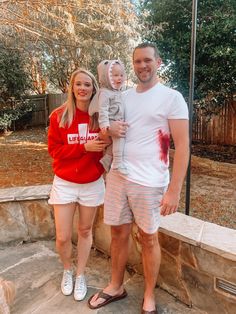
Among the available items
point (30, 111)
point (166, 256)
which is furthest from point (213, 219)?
point (30, 111)

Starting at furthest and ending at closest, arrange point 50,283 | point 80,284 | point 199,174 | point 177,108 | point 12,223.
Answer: point 199,174
point 12,223
point 50,283
point 80,284
point 177,108

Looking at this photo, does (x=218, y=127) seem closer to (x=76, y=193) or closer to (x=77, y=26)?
(x=77, y=26)

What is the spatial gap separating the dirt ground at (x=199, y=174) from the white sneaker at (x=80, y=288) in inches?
83.2

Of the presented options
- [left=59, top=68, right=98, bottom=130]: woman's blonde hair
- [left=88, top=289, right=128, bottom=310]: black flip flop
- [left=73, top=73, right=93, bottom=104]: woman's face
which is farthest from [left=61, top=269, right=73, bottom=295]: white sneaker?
[left=73, top=73, right=93, bottom=104]: woman's face

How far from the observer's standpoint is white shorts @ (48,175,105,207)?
1903 millimetres

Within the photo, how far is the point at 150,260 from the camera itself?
1.72 m

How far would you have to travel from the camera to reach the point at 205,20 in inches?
235

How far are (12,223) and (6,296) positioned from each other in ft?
2.94

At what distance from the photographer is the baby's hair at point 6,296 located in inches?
66.7

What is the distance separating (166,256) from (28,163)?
5020 millimetres

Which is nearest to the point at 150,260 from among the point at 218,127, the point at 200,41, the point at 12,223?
the point at 12,223

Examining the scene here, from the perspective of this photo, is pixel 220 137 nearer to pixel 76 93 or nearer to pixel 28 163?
A: pixel 28 163

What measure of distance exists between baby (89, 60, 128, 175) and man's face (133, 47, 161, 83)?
0.13m

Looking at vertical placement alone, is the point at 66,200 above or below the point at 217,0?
below
